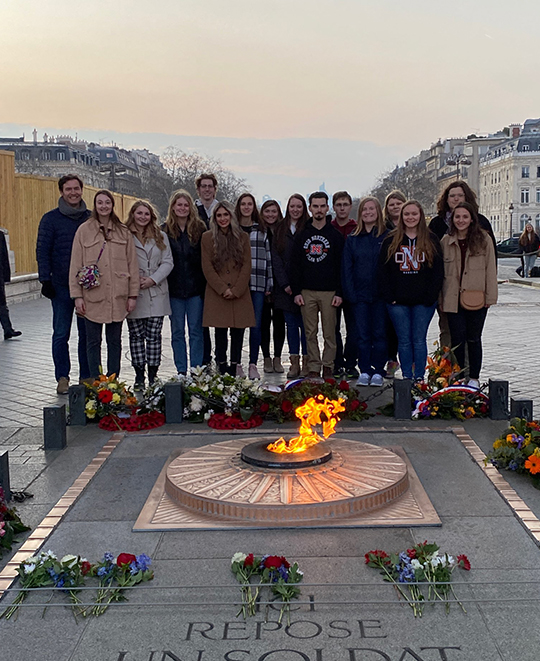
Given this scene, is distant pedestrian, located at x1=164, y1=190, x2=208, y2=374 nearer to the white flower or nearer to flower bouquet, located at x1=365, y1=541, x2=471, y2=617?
the white flower

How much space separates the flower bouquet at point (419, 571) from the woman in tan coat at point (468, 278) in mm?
3394

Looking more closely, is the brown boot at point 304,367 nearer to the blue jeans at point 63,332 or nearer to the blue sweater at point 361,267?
the blue sweater at point 361,267

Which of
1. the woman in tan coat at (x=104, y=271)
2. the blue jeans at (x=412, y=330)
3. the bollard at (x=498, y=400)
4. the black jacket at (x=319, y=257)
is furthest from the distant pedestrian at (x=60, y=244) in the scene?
the bollard at (x=498, y=400)

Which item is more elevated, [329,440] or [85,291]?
[85,291]

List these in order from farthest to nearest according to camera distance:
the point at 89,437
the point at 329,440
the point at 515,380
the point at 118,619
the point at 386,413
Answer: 1. the point at 515,380
2. the point at 386,413
3. the point at 89,437
4. the point at 329,440
5. the point at 118,619

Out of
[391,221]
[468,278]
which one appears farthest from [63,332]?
[468,278]

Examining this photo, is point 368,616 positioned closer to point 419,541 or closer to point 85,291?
point 419,541

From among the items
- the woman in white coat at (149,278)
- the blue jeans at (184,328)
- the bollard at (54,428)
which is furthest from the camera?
the blue jeans at (184,328)

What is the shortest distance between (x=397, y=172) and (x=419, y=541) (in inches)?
3161

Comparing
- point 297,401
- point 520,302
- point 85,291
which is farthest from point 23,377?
point 520,302

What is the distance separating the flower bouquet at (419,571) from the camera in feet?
9.70

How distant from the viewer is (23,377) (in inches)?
309

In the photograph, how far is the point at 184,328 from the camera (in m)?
7.02

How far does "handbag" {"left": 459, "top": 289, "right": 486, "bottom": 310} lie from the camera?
21.0ft
